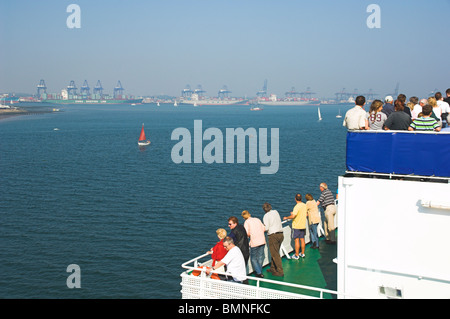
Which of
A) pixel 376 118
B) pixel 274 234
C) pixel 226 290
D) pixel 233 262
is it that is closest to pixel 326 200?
pixel 274 234

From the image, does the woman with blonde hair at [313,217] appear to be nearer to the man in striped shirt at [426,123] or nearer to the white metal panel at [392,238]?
the white metal panel at [392,238]

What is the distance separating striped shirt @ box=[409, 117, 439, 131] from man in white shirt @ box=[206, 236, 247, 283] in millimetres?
4133

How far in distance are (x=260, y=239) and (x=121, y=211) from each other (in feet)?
74.0

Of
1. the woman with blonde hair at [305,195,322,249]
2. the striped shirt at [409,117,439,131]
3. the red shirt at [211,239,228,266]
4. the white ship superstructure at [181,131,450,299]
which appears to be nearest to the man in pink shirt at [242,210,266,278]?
the red shirt at [211,239,228,266]

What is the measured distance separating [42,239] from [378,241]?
2191 cm

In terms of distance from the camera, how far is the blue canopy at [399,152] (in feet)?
26.0

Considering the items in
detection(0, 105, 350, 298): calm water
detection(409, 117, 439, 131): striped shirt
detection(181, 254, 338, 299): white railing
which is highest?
detection(409, 117, 439, 131): striped shirt

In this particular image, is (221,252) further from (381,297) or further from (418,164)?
(418,164)

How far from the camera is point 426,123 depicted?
27.7 feet

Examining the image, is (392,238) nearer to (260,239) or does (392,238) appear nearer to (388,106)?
(260,239)

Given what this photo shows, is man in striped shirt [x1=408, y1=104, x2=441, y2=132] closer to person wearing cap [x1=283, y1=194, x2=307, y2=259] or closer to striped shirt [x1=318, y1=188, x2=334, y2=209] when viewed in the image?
person wearing cap [x1=283, y1=194, x2=307, y2=259]

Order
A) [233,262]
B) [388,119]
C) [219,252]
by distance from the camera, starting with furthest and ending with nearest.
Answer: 1. [219,252]
2. [233,262]
3. [388,119]

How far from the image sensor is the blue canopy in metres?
7.91
